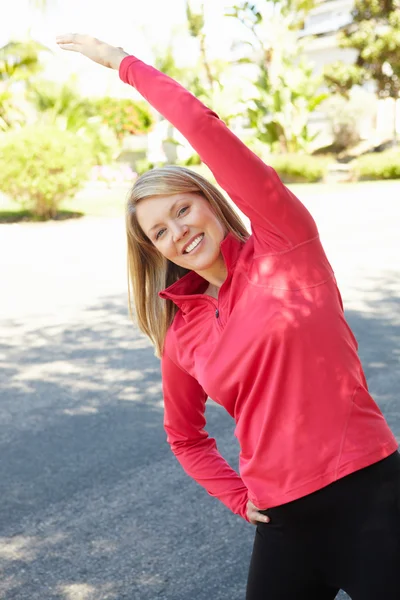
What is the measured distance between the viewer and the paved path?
360 centimetres

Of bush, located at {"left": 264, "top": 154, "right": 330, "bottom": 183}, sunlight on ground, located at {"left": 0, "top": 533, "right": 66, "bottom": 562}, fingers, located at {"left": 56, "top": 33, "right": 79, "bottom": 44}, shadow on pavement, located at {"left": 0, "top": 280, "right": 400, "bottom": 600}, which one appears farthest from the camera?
bush, located at {"left": 264, "top": 154, "right": 330, "bottom": 183}

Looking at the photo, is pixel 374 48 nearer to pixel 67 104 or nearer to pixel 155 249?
pixel 67 104

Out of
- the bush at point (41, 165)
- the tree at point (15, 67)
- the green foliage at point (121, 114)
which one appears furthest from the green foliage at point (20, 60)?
the bush at point (41, 165)

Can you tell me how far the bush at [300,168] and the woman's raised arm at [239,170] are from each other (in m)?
23.6

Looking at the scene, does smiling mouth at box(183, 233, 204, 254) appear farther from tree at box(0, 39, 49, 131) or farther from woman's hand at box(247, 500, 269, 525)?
tree at box(0, 39, 49, 131)

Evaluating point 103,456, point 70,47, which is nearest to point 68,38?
point 70,47

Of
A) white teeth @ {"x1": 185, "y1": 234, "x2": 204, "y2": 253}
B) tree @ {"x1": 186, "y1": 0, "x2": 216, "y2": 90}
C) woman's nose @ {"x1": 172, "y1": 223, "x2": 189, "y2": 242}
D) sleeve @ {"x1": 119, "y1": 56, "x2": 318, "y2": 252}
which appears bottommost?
white teeth @ {"x1": 185, "y1": 234, "x2": 204, "y2": 253}

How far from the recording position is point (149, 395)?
5824mm

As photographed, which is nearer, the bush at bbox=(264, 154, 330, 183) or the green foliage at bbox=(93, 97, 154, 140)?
the bush at bbox=(264, 154, 330, 183)

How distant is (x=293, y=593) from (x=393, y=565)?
0.86 feet

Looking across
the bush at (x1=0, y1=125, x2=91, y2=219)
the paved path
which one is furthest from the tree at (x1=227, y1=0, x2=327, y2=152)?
the paved path

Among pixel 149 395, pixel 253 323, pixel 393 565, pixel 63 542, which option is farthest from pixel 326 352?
pixel 149 395

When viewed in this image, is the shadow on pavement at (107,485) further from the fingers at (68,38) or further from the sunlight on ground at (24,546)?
the fingers at (68,38)

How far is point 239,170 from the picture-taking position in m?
1.90
